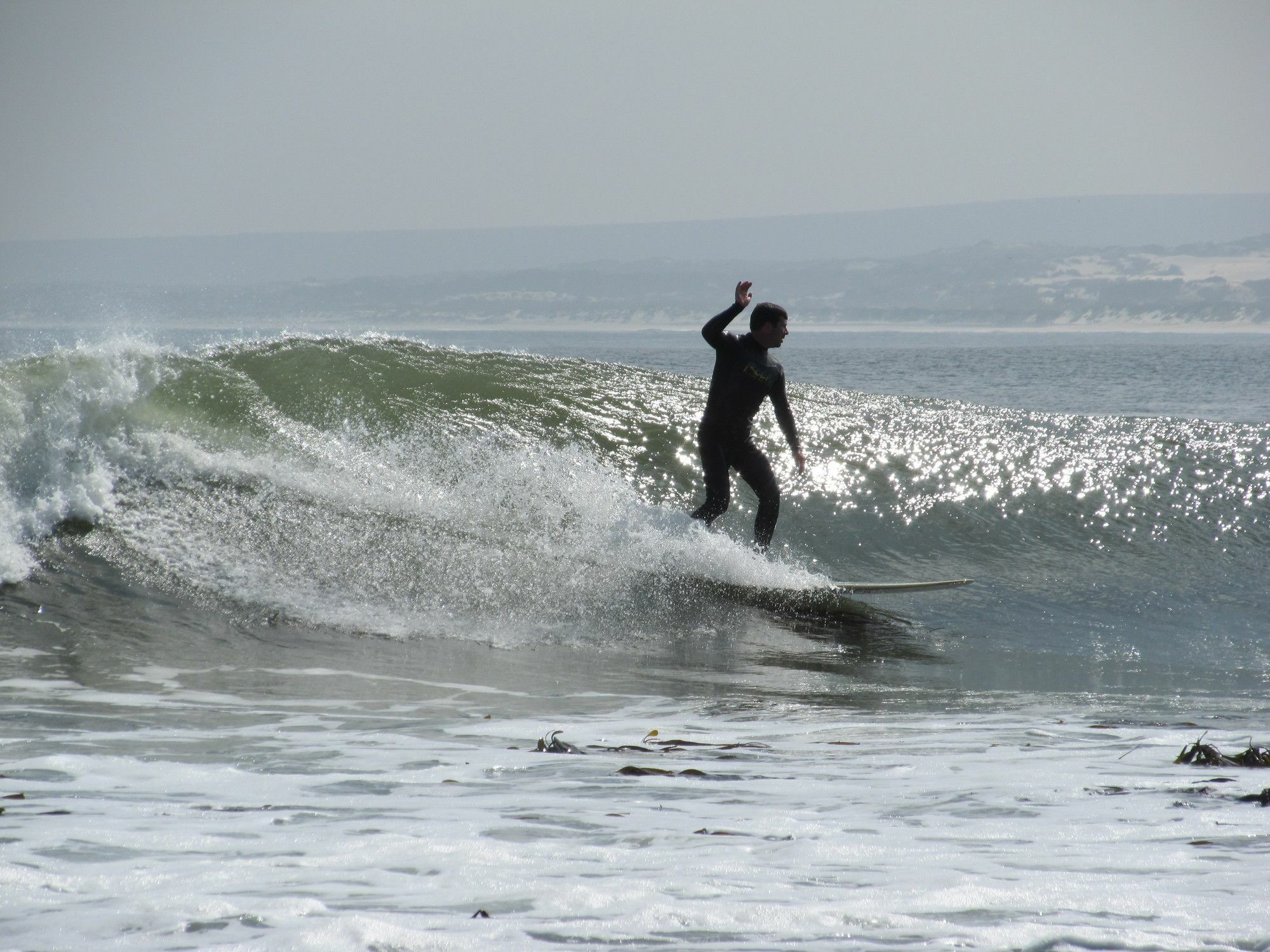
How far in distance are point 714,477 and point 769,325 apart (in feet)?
3.81

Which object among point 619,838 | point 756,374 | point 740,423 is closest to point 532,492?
point 740,423

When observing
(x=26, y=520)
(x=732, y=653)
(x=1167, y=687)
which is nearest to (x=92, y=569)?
(x=26, y=520)

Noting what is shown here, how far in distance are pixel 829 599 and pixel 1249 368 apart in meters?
33.0

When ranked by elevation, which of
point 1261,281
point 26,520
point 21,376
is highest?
point 1261,281

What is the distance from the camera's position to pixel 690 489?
36.0ft

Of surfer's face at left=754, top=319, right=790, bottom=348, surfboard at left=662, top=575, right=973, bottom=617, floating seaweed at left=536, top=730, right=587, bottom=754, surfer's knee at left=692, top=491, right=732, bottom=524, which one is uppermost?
surfer's face at left=754, top=319, right=790, bottom=348

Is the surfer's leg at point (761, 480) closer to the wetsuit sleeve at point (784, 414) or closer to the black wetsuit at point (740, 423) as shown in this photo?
the black wetsuit at point (740, 423)

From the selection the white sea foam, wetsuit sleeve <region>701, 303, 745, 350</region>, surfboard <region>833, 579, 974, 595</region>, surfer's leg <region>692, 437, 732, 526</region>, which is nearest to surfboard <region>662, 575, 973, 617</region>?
surfboard <region>833, 579, 974, 595</region>

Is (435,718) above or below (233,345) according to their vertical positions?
below

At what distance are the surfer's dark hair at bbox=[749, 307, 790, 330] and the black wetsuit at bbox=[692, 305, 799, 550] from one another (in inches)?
5.2

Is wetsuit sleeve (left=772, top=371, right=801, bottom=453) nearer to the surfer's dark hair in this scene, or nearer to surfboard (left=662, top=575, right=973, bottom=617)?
the surfer's dark hair

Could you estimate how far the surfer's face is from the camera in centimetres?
781

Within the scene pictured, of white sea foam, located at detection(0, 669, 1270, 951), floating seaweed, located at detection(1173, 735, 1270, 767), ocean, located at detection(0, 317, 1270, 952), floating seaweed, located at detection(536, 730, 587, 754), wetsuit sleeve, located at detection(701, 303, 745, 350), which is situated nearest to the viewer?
white sea foam, located at detection(0, 669, 1270, 951)

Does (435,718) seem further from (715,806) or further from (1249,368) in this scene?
(1249,368)
